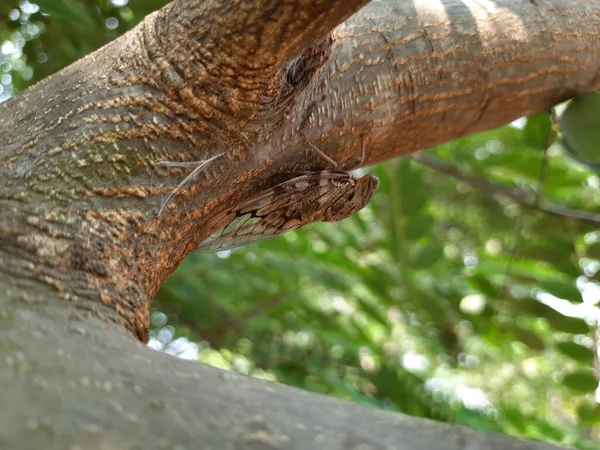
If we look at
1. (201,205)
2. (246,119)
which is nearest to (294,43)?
(246,119)

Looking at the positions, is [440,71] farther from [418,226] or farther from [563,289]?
[563,289]

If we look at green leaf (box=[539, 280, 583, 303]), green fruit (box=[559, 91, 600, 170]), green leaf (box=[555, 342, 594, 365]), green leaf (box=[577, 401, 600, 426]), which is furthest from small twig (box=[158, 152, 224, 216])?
green leaf (box=[577, 401, 600, 426])

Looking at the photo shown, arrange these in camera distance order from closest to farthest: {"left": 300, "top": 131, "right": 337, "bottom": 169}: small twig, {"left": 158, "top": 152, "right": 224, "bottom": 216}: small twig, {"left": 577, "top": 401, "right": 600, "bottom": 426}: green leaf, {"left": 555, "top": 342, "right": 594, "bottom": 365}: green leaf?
{"left": 158, "top": 152, "right": 224, "bottom": 216}: small twig < {"left": 300, "top": 131, "right": 337, "bottom": 169}: small twig < {"left": 555, "top": 342, "right": 594, "bottom": 365}: green leaf < {"left": 577, "top": 401, "right": 600, "bottom": 426}: green leaf

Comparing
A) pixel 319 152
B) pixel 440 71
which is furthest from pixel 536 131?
pixel 319 152

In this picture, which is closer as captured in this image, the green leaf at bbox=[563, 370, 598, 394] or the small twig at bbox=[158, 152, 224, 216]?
the small twig at bbox=[158, 152, 224, 216]

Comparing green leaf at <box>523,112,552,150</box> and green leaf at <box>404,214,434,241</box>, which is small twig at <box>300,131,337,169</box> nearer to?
green leaf at <box>404,214,434,241</box>
